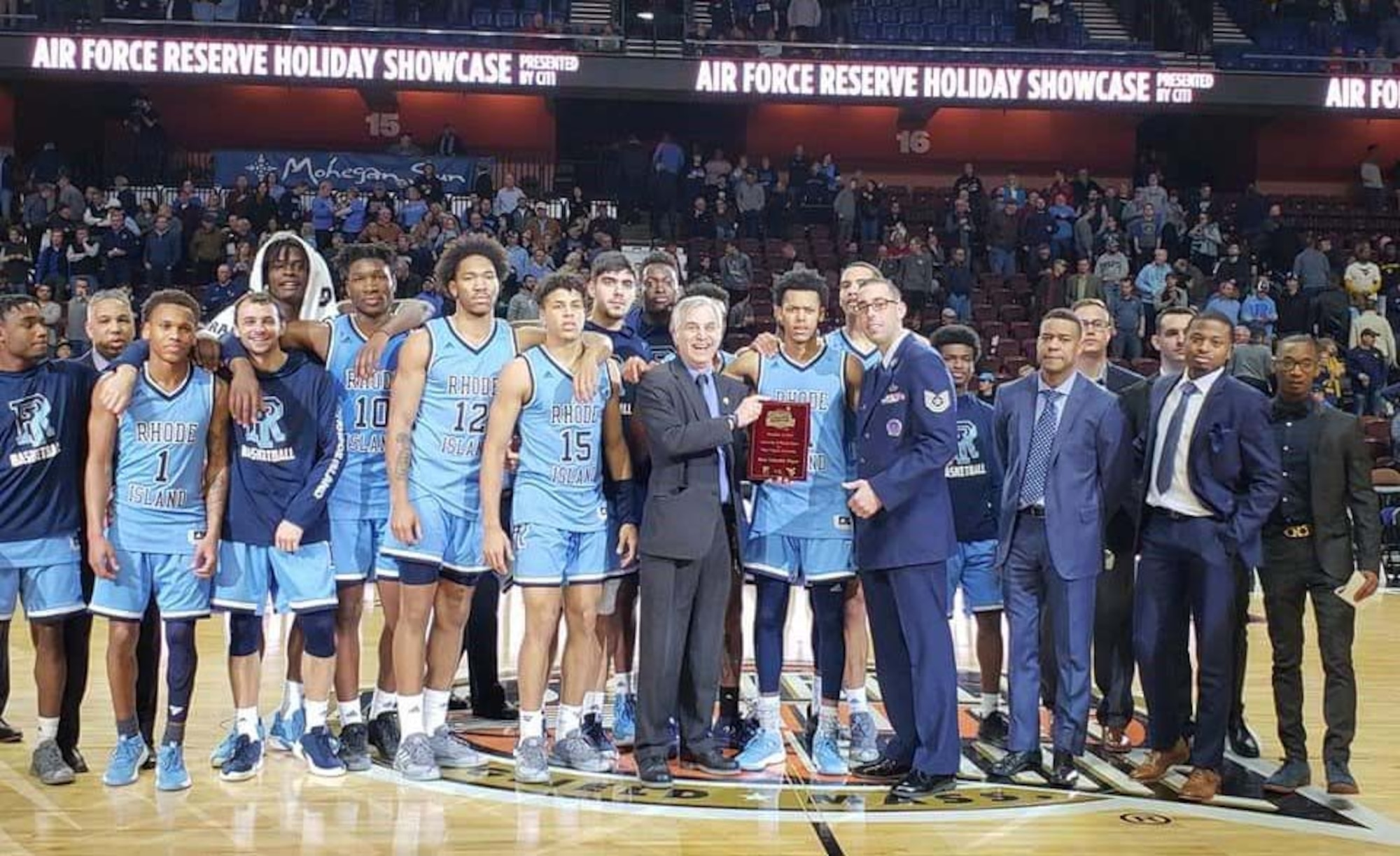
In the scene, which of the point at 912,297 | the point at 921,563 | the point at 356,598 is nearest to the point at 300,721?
the point at 356,598

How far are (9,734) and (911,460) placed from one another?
4052 millimetres

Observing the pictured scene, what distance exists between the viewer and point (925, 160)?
26828 mm

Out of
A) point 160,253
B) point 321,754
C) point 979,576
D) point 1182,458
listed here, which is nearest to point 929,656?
point 979,576

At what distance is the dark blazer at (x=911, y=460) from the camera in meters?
6.11

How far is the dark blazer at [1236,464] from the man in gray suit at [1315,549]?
0.20 metres

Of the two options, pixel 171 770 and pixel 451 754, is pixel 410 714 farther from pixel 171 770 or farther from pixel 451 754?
pixel 171 770

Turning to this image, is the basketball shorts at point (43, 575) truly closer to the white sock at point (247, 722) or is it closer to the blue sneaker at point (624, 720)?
the white sock at point (247, 722)

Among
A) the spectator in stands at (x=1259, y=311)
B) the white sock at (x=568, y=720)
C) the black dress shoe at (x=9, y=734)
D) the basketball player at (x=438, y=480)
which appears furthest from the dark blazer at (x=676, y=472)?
the spectator in stands at (x=1259, y=311)

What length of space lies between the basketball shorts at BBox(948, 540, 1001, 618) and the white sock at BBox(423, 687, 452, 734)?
2.24 metres

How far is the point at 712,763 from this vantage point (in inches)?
257

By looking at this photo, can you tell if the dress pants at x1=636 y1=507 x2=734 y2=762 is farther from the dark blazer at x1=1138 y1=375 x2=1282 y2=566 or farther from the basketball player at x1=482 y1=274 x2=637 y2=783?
the dark blazer at x1=1138 y1=375 x2=1282 y2=566

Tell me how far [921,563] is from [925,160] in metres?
21.4

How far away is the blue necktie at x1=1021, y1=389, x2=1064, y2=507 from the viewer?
253 inches

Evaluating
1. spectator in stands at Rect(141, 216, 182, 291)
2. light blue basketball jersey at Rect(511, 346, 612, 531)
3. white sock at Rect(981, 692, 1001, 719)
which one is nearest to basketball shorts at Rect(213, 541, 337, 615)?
light blue basketball jersey at Rect(511, 346, 612, 531)
